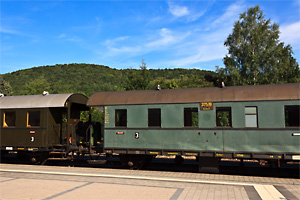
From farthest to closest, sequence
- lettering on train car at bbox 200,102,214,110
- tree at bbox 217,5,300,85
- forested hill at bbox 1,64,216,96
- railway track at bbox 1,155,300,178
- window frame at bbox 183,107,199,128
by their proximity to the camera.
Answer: forested hill at bbox 1,64,216,96 < tree at bbox 217,5,300,85 < window frame at bbox 183,107,199,128 < lettering on train car at bbox 200,102,214,110 < railway track at bbox 1,155,300,178

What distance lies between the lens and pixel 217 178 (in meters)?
9.44

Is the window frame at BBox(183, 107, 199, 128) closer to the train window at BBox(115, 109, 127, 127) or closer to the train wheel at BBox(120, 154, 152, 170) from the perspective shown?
the train wheel at BBox(120, 154, 152, 170)

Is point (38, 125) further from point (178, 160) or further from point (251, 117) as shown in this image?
point (251, 117)

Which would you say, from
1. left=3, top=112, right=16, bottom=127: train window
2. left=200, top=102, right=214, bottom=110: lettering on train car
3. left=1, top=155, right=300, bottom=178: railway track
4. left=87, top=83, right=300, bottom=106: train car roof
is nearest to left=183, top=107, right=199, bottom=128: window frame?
left=200, top=102, right=214, bottom=110: lettering on train car

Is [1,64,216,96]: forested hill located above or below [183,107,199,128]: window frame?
above

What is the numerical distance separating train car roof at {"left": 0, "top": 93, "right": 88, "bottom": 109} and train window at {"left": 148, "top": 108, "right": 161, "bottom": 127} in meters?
4.66

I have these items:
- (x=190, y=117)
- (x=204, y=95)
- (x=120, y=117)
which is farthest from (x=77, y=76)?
(x=204, y=95)

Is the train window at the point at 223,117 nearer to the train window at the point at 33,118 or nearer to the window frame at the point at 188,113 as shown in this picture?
the window frame at the point at 188,113

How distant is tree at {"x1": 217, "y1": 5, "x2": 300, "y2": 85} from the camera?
28.7 meters

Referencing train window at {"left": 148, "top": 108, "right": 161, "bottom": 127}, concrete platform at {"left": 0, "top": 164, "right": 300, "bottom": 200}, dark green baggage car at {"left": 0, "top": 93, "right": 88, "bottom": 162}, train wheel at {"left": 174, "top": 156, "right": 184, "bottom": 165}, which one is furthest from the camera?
dark green baggage car at {"left": 0, "top": 93, "right": 88, "bottom": 162}

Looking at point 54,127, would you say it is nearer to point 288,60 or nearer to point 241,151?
point 241,151

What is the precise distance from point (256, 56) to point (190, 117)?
21883 millimetres

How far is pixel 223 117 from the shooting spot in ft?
34.3

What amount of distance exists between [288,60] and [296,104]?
2383 cm
